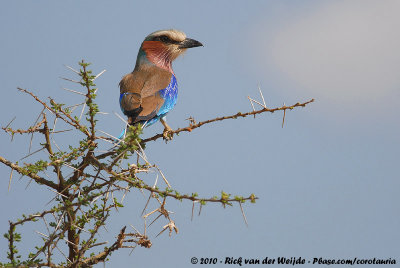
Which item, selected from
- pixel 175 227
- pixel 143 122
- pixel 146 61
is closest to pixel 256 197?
pixel 175 227

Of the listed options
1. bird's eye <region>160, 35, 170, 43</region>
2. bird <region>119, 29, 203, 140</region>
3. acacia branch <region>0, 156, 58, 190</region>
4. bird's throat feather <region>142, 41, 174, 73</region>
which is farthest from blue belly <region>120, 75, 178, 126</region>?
acacia branch <region>0, 156, 58, 190</region>

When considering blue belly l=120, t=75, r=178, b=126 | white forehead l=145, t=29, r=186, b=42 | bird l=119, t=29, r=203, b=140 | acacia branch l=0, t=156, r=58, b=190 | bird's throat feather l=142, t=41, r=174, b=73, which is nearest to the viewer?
acacia branch l=0, t=156, r=58, b=190

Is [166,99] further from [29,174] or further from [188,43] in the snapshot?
[29,174]

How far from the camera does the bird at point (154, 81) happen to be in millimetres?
5238

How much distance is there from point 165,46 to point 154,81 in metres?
0.98

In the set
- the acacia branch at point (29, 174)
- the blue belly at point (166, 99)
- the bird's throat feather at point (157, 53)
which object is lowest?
the acacia branch at point (29, 174)

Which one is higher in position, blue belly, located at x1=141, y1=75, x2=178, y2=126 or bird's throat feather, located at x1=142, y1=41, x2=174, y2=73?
bird's throat feather, located at x1=142, y1=41, x2=174, y2=73

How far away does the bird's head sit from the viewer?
659 centimetres

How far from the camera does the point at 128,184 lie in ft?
11.9

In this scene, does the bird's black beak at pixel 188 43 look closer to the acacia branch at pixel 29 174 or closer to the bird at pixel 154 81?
the bird at pixel 154 81

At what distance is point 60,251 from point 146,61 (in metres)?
3.32

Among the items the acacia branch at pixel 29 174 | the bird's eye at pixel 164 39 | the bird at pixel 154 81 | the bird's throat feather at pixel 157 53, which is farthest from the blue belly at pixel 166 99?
the acacia branch at pixel 29 174

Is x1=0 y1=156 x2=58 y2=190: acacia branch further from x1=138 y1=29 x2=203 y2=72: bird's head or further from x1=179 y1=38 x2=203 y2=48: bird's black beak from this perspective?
x1=179 y1=38 x2=203 y2=48: bird's black beak

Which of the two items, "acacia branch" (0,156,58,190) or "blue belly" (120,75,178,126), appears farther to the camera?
"blue belly" (120,75,178,126)
